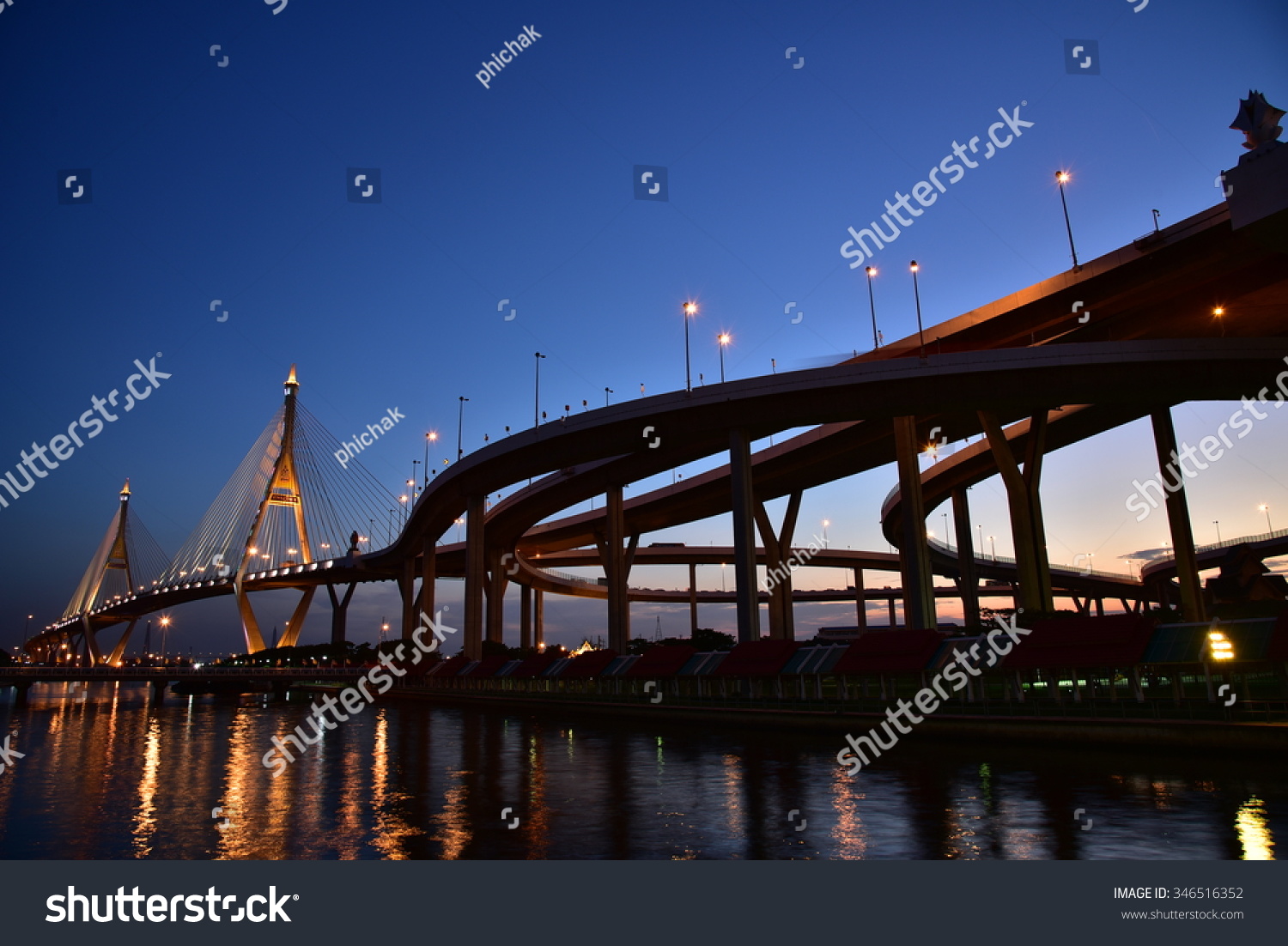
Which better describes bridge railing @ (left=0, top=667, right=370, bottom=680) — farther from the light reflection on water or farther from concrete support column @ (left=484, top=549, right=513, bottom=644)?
the light reflection on water

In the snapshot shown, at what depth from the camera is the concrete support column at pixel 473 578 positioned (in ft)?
227

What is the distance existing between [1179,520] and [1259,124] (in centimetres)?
2619

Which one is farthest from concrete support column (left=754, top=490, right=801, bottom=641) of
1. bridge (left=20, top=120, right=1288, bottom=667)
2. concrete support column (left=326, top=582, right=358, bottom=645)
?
concrete support column (left=326, top=582, right=358, bottom=645)

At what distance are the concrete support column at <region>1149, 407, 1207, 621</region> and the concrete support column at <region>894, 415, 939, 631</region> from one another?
1534 cm

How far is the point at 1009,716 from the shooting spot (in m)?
26.0

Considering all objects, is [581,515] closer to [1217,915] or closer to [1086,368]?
[1086,368]

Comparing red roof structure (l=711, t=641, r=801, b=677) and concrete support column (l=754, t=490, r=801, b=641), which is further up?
concrete support column (l=754, t=490, r=801, b=641)

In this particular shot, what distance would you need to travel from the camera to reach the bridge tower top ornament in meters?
34.5

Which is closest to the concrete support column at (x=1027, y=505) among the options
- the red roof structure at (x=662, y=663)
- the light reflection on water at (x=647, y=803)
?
Answer: the red roof structure at (x=662, y=663)

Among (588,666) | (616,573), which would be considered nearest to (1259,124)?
(588,666)

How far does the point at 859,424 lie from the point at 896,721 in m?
33.6

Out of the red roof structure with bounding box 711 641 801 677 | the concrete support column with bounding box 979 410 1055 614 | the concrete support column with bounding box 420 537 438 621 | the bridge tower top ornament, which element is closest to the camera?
the bridge tower top ornament

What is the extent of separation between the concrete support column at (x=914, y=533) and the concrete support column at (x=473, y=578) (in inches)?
1378

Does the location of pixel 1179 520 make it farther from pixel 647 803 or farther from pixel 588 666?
pixel 647 803
